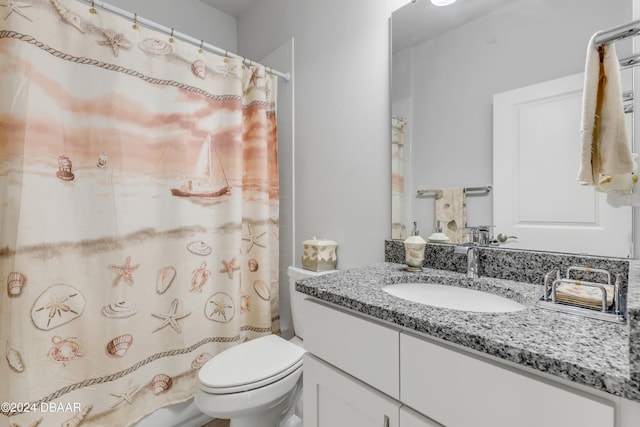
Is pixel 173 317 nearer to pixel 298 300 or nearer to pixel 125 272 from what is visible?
pixel 125 272

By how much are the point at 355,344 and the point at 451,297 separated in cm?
40

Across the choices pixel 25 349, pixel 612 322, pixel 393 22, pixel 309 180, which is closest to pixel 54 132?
pixel 25 349

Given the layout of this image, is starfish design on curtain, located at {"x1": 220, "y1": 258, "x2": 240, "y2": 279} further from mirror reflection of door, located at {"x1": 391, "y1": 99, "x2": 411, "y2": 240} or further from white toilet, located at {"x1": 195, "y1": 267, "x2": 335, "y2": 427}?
mirror reflection of door, located at {"x1": 391, "y1": 99, "x2": 411, "y2": 240}

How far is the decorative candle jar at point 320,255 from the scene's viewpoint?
1525 mm

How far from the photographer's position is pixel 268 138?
1.81 meters

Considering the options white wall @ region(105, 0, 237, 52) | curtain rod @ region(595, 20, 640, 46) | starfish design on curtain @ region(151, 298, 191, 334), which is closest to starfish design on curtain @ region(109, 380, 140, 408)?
starfish design on curtain @ region(151, 298, 191, 334)

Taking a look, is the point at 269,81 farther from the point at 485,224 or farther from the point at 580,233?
the point at 580,233

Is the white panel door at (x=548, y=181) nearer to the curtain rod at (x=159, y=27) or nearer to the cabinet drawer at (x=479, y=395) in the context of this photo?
the cabinet drawer at (x=479, y=395)

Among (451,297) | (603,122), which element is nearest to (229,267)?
(451,297)

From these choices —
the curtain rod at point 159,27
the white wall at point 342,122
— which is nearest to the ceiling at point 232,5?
the white wall at point 342,122

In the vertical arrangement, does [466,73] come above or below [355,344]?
above

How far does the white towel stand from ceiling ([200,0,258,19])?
7.05 feet

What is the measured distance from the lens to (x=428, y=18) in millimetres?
1217

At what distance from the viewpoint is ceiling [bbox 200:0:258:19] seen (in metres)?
2.15
